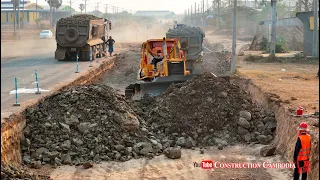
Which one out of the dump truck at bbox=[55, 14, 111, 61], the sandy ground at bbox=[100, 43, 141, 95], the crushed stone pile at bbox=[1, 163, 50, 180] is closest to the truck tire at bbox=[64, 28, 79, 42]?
the dump truck at bbox=[55, 14, 111, 61]

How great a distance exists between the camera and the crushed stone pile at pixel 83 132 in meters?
11.5

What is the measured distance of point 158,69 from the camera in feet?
59.8

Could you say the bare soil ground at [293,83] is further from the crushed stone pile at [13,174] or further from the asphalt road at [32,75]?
the asphalt road at [32,75]

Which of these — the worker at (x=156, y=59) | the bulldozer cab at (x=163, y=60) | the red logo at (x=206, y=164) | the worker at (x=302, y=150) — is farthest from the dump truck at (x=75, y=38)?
the worker at (x=302, y=150)

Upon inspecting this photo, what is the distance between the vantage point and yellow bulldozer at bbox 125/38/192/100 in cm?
1697

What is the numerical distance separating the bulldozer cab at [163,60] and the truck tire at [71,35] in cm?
1170

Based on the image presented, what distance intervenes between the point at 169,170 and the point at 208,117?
3130 mm

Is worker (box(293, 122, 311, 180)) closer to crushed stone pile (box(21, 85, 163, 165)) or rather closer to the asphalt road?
crushed stone pile (box(21, 85, 163, 165))

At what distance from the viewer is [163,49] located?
18.0 metres

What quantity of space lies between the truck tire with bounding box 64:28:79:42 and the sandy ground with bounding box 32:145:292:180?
18994 mm

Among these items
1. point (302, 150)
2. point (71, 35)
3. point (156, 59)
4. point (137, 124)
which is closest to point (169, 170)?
point (137, 124)

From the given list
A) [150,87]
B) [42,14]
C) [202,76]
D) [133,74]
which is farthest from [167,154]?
[42,14]

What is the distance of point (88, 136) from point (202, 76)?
4.80 m

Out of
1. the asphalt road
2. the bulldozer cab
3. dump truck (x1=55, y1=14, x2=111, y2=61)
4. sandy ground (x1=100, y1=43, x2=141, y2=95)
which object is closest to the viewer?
the asphalt road
